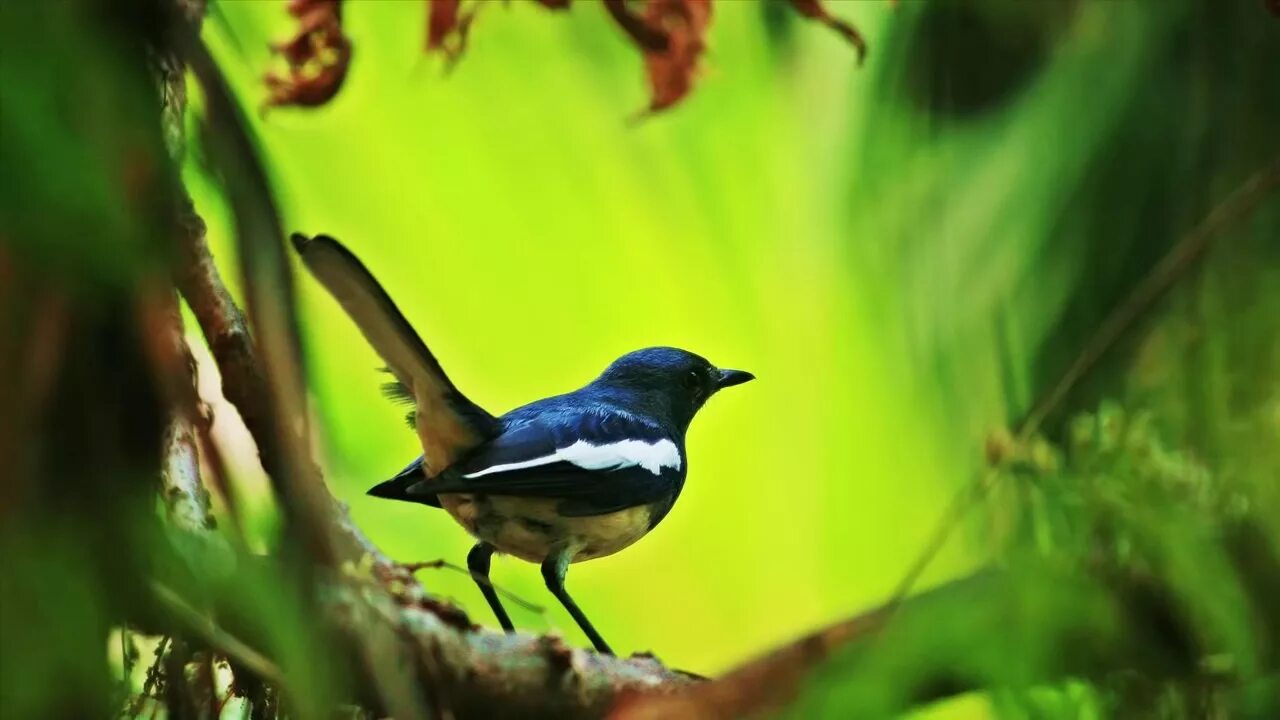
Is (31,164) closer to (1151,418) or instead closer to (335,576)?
(335,576)

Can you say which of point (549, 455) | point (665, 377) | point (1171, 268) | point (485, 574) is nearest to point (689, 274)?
point (665, 377)

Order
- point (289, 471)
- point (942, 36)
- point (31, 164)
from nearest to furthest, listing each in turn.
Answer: point (31, 164) → point (289, 471) → point (942, 36)

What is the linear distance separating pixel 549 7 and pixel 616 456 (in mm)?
373

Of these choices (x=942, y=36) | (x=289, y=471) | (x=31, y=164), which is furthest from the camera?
(x=942, y=36)

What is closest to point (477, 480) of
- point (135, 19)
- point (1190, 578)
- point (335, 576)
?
point (335, 576)

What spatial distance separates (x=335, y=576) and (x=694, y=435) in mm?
404

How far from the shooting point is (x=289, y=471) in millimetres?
748

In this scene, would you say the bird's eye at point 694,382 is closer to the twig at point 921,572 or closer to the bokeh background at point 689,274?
the bokeh background at point 689,274

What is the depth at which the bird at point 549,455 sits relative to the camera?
2.98 feet

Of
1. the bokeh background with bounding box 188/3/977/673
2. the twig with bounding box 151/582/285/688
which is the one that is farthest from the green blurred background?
the twig with bounding box 151/582/285/688

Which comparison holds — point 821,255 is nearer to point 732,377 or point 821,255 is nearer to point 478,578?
point 732,377

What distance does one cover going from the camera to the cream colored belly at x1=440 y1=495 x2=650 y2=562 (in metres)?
0.94

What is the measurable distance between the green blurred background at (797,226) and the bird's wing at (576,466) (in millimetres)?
42

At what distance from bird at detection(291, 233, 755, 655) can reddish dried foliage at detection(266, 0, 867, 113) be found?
20 centimetres
